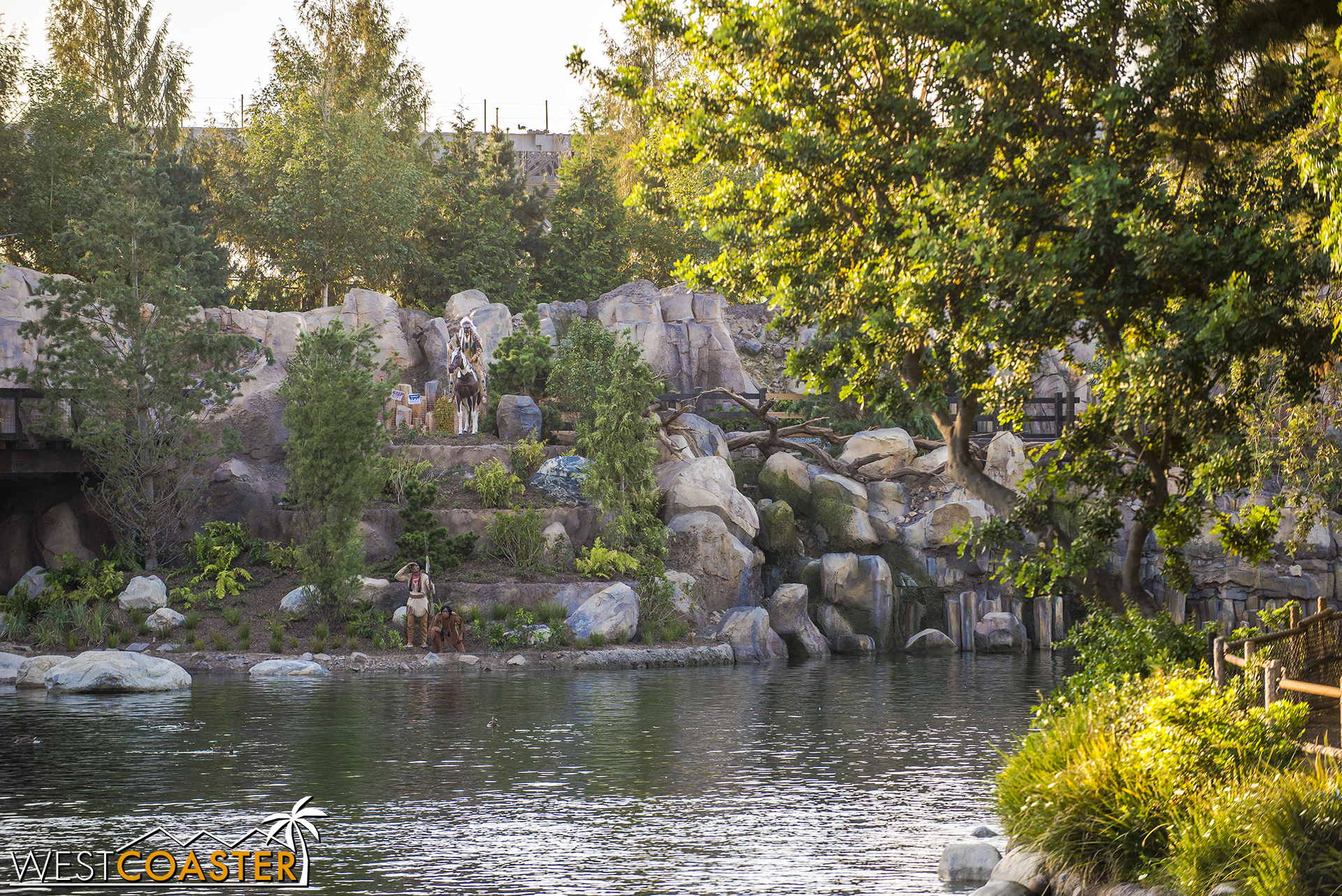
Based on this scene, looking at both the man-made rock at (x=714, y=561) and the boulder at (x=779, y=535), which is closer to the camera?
the man-made rock at (x=714, y=561)

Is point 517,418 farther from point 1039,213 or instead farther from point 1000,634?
point 1039,213

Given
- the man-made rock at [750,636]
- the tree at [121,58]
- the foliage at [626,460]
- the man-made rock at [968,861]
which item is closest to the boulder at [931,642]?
the man-made rock at [750,636]

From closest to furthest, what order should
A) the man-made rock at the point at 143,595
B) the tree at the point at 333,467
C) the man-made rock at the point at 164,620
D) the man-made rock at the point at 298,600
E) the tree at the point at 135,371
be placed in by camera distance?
the man-made rock at the point at 164,620, the tree at the point at 333,467, the man-made rock at the point at 298,600, the man-made rock at the point at 143,595, the tree at the point at 135,371

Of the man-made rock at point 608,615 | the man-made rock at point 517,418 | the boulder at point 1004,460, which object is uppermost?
the man-made rock at point 517,418

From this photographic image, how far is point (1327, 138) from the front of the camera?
11227mm

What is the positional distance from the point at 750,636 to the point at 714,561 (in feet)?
10.5

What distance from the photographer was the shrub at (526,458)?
1499 inches

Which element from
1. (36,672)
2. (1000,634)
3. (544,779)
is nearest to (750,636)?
(1000,634)

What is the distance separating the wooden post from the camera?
9.10 m

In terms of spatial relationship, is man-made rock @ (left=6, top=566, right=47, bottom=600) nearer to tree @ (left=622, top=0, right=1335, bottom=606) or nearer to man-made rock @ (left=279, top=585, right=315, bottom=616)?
man-made rock @ (left=279, top=585, right=315, bottom=616)

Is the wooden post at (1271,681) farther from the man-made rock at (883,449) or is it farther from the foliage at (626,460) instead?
the man-made rock at (883,449)

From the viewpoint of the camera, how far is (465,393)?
4000cm

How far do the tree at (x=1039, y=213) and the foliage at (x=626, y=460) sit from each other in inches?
748

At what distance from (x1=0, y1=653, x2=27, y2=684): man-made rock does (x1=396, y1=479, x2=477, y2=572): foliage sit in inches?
377
